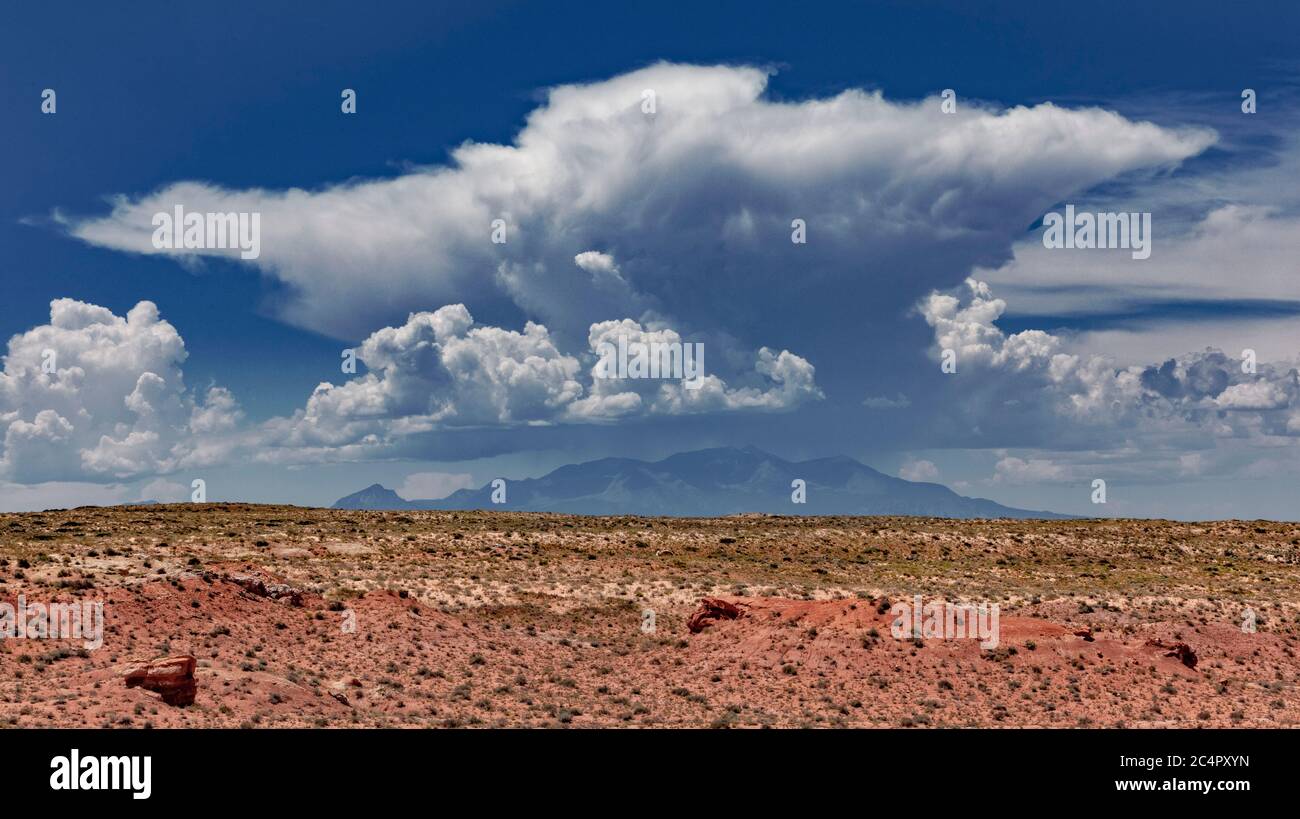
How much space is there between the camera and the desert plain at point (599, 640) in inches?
1388

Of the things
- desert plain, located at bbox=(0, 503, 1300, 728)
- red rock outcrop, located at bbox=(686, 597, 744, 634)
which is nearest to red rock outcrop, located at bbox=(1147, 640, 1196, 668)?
desert plain, located at bbox=(0, 503, 1300, 728)

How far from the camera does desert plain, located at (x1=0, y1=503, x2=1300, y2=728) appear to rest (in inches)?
1388

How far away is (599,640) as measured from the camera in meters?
49.7

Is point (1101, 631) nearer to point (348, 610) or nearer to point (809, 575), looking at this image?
point (809, 575)

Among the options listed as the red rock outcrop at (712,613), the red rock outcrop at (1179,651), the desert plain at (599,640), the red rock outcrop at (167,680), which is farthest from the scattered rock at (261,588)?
the red rock outcrop at (1179,651)

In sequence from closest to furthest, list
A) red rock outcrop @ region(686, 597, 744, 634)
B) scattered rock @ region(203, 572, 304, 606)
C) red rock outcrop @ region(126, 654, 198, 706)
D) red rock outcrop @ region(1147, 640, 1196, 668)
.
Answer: red rock outcrop @ region(126, 654, 198, 706) < red rock outcrop @ region(1147, 640, 1196, 668) < scattered rock @ region(203, 572, 304, 606) < red rock outcrop @ region(686, 597, 744, 634)

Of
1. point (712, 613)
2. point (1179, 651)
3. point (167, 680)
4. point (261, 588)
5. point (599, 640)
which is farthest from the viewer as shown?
point (712, 613)

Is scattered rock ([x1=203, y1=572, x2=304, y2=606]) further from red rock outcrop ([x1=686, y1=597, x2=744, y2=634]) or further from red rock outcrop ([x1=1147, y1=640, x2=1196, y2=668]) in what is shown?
red rock outcrop ([x1=1147, y1=640, x2=1196, y2=668])

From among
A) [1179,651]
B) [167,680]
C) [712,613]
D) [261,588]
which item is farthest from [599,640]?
[1179,651]

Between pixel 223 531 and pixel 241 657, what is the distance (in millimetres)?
40317

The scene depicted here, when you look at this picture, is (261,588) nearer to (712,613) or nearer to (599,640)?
(599,640)

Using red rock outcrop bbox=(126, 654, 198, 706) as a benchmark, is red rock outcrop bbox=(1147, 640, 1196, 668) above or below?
below

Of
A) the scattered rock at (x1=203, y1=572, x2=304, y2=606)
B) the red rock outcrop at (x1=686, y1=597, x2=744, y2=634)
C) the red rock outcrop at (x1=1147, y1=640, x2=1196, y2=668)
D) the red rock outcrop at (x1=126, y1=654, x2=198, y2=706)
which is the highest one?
the scattered rock at (x1=203, y1=572, x2=304, y2=606)

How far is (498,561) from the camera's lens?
68938mm
